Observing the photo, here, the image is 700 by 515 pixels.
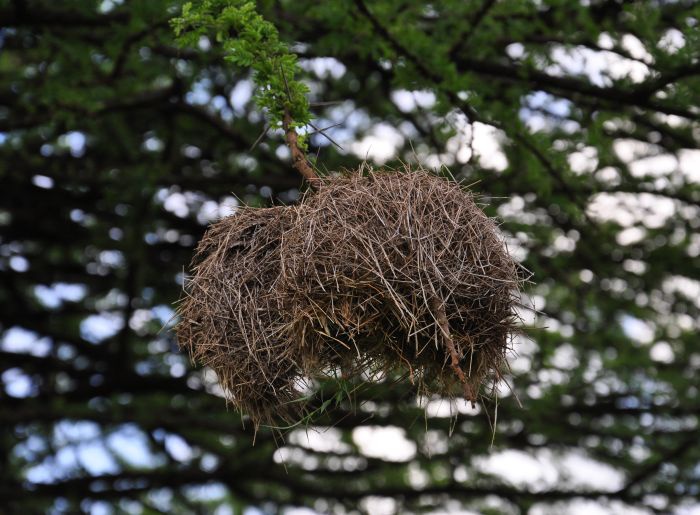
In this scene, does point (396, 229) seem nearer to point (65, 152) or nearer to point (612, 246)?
point (612, 246)

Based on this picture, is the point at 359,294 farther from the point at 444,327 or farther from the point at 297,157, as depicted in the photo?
the point at 297,157

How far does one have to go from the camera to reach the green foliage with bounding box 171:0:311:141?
10.8 feet

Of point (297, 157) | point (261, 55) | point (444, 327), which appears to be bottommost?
point (444, 327)

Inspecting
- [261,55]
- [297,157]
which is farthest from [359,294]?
[261,55]

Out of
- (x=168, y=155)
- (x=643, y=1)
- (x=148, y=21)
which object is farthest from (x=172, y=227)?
(x=643, y=1)

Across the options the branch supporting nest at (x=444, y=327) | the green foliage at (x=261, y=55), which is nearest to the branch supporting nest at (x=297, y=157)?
the green foliage at (x=261, y=55)

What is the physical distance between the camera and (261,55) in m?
3.35

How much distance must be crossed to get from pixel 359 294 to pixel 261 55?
1.12m

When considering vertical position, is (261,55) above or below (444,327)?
above

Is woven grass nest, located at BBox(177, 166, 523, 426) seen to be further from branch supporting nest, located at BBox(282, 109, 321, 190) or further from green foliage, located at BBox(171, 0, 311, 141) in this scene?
green foliage, located at BBox(171, 0, 311, 141)

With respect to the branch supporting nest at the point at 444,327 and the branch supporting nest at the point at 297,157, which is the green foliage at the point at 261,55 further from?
the branch supporting nest at the point at 444,327

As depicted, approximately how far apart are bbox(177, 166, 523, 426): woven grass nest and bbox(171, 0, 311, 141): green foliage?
0.37m

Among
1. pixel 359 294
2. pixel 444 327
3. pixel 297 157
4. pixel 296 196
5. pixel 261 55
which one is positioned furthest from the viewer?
pixel 296 196

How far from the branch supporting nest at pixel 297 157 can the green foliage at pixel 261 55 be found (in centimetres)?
2
